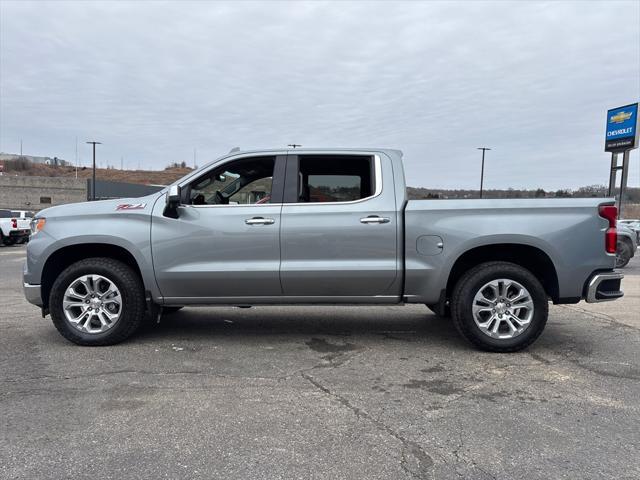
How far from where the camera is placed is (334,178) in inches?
206

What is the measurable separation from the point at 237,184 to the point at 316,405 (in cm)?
260

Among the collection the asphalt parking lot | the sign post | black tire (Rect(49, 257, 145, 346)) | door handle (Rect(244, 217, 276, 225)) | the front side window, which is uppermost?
the sign post

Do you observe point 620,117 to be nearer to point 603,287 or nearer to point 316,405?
point 603,287

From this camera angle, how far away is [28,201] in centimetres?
6012

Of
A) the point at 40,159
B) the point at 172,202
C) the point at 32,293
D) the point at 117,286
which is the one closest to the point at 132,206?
the point at 172,202

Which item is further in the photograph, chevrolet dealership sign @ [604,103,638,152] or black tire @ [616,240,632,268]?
chevrolet dealership sign @ [604,103,638,152]

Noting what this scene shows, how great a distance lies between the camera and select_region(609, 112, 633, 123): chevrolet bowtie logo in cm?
2266

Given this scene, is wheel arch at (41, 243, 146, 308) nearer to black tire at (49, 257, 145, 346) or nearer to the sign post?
black tire at (49, 257, 145, 346)

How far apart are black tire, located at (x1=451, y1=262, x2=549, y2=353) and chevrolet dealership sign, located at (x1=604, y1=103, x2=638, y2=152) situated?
839 inches

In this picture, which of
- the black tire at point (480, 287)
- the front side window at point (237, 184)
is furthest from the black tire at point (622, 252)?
the front side window at point (237, 184)

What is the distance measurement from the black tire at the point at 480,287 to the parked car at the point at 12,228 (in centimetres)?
2073

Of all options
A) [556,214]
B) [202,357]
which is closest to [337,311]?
[202,357]

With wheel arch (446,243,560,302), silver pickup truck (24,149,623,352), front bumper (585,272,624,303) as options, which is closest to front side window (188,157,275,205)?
silver pickup truck (24,149,623,352)

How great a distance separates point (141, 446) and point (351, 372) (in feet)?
6.23
